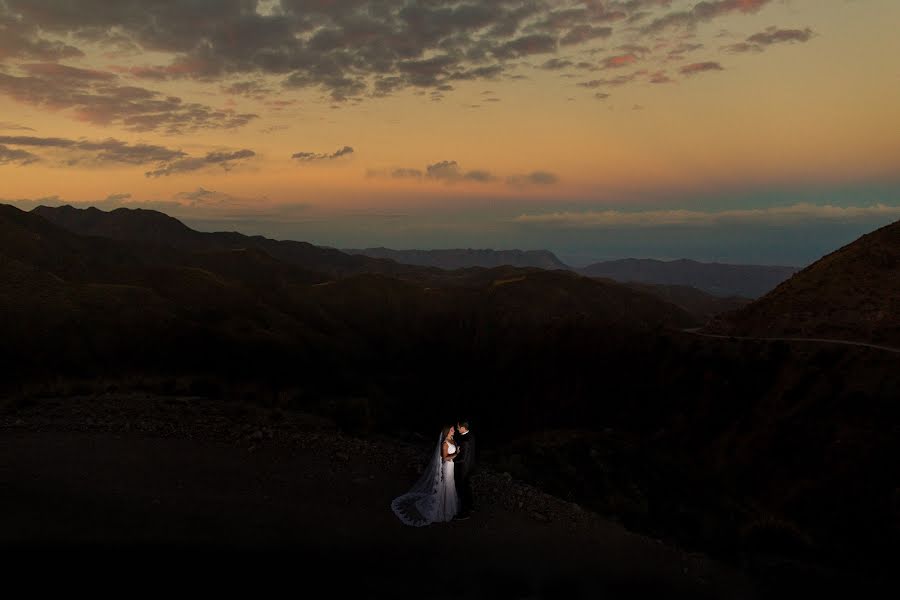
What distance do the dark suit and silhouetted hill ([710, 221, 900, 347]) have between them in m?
45.9

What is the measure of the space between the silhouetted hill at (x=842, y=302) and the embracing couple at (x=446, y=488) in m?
46.1

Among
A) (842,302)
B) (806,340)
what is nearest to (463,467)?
(806,340)

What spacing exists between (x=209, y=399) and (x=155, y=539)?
25.4ft

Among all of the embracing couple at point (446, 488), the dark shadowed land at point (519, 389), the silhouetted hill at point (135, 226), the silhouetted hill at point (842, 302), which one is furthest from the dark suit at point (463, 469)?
the silhouetted hill at point (135, 226)

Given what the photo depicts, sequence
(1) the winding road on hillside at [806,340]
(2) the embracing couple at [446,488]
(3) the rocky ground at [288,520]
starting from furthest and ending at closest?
(1) the winding road on hillside at [806,340], (2) the embracing couple at [446,488], (3) the rocky ground at [288,520]

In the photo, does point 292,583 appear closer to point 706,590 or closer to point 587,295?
point 706,590

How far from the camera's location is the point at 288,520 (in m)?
9.47

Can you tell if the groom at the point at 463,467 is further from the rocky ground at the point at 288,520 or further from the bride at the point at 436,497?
the rocky ground at the point at 288,520

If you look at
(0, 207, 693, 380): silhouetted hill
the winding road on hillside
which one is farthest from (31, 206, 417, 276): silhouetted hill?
the winding road on hillside

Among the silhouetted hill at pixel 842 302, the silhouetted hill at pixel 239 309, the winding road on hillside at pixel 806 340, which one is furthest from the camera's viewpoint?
the silhouetted hill at pixel 239 309

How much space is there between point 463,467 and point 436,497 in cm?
81

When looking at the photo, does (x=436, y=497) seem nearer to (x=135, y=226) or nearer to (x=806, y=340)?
(x=806, y=340)

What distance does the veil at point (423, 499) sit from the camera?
10.1m

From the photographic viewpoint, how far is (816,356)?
4116 cm
